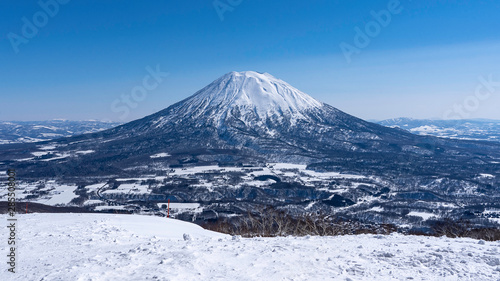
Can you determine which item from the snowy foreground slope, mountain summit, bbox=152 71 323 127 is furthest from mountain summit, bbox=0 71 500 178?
the snowy foreground slope

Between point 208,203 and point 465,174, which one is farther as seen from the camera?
point 465,174

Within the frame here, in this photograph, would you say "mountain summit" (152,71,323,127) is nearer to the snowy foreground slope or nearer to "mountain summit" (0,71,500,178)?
"mountain summit" (0,71,500,178)

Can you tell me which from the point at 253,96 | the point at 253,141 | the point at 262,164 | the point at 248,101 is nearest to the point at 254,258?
the point at 262,164

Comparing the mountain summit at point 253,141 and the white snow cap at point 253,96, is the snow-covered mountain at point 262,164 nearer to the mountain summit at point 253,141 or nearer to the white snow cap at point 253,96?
the mountain summit at point 253,141

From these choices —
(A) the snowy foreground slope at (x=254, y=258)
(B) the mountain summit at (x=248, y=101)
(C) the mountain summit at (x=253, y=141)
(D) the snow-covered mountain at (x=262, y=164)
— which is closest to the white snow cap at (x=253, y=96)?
(B) the mountain summit at (x=248, y=101)

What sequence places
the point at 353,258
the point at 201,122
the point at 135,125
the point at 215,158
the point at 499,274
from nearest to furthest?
the point at 499,274 → the point at 353,258 → the point at 215,158 → the point at 201,122 → the point at 135,125

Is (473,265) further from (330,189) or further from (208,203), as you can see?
(330,189)

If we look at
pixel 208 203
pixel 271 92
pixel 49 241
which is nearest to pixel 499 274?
pixel 49 241
